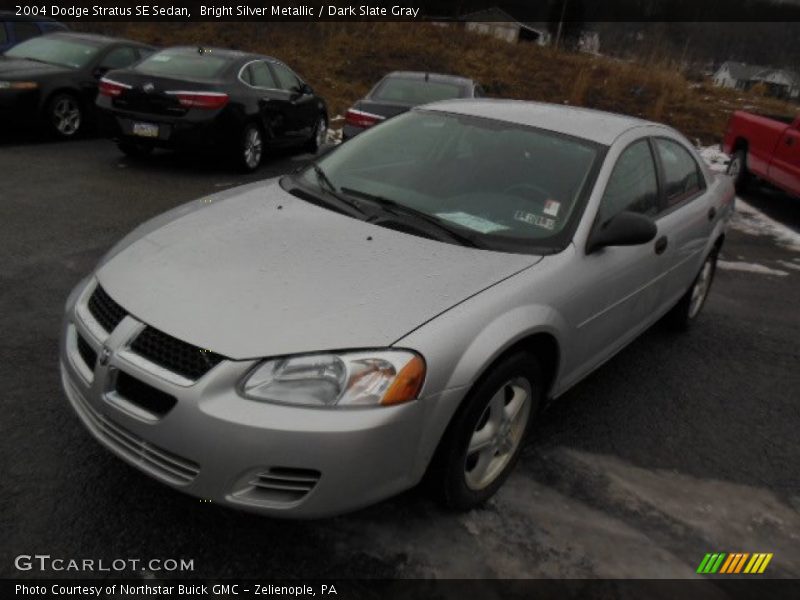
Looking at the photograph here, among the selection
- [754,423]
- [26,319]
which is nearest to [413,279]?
[754,423]

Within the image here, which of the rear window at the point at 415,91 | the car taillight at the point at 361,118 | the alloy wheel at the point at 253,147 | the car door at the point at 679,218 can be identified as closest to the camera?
the car door at the point at 679,218

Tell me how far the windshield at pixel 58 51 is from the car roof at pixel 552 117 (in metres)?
7.41

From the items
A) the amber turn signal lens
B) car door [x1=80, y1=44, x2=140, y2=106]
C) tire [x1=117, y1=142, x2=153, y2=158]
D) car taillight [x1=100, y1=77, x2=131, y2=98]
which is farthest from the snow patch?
car door [x1=80, y1=44, x2=140, y2=106]

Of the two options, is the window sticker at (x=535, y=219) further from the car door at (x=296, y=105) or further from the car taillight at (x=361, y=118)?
the car door at (x=296, y=105)

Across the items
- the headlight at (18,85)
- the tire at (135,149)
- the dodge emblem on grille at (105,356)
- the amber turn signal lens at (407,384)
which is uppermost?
the amber turn signal lens at (407,384)

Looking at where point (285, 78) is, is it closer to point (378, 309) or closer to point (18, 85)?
point (18, 85)

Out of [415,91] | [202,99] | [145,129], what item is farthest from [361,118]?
[145,129]

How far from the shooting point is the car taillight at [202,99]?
773 centimetres

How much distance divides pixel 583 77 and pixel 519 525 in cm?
2130

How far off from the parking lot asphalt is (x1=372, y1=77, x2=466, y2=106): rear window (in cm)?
532

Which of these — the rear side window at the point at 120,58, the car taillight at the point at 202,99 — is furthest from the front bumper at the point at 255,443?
the rear side window at the point at 120,58

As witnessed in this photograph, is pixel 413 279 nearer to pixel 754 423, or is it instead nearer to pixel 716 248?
pixel 754 423

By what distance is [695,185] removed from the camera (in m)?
4.34

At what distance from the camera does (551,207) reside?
3.06m
